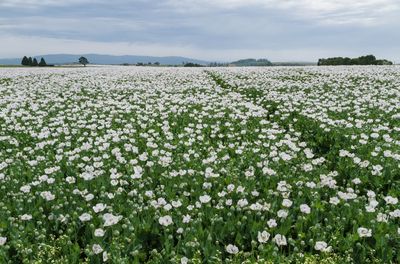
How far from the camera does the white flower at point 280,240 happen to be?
5378 mm

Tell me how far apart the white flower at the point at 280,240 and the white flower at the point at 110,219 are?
2.03 metres

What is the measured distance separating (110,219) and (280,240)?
7.22ft

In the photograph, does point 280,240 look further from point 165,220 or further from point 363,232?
point 165,220

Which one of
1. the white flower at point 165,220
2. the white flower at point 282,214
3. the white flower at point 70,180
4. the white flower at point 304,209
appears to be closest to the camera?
the white flower at point 165,220

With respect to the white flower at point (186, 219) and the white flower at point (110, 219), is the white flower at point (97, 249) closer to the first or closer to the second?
the white flower at point (110, 219)

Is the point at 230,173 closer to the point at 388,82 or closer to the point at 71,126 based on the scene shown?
the point at 71,126

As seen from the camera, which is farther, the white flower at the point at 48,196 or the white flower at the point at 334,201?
the white flower at the point at 48,196

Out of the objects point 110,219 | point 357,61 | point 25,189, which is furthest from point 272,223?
point 357,61

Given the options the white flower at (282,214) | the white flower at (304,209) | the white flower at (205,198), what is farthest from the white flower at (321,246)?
the white flower at (205,198)

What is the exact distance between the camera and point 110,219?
5949mm

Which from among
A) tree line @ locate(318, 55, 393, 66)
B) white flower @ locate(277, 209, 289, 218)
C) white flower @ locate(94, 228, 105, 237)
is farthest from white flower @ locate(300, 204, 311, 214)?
tree line @ locate(318, 55, 393, 66)

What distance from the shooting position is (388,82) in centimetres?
2612

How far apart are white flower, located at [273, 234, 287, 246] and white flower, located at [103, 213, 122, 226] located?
2.03 metres

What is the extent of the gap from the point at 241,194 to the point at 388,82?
22.1 metres
